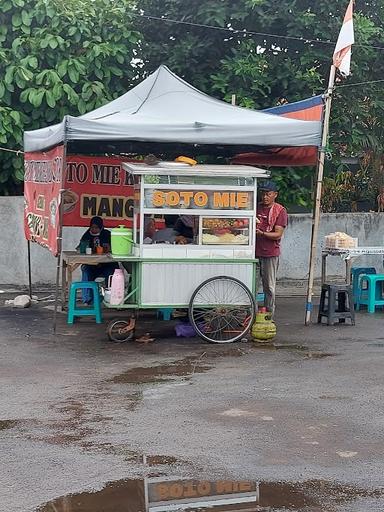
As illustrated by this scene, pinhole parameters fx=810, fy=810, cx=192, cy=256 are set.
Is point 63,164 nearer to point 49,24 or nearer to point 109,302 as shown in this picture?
point 109,302

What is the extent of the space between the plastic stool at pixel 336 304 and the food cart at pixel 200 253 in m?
1.49

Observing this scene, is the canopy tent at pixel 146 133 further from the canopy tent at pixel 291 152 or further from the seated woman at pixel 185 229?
the seated woman at pixel 185 229

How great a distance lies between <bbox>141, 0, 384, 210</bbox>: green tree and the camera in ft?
44.9

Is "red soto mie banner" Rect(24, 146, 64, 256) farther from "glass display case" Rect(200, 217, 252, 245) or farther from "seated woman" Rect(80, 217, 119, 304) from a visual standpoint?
"glass display case" Rect(200, 217, 252, 245)

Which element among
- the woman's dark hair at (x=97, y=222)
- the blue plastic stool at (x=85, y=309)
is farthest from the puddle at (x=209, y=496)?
the woman's dark hair at (x=97, y=222)

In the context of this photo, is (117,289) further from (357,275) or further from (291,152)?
(357,275)

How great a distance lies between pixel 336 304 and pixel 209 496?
632 centimetres

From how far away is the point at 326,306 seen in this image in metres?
10.9

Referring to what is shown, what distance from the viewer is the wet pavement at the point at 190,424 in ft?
16.0

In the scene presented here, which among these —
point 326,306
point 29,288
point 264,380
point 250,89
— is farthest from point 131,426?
point 250,89

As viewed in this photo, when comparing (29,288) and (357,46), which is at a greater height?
(357,46)

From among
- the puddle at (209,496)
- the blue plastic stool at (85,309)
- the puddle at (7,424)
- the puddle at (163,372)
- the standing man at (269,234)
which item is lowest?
the puddle at (209,496)

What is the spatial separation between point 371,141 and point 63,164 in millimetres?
7430

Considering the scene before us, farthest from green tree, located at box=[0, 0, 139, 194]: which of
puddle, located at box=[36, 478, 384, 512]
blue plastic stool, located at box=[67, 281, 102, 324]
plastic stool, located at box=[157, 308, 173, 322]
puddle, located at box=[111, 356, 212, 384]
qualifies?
puddle, located at box=[36, 478, 384, 512]
